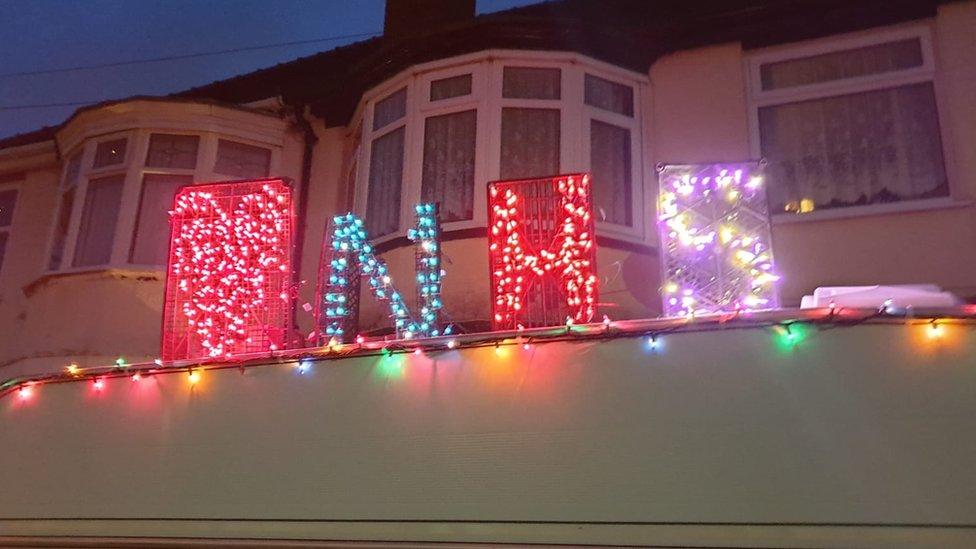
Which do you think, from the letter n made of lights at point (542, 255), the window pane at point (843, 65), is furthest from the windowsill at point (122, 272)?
the window pane at point (843, 65)

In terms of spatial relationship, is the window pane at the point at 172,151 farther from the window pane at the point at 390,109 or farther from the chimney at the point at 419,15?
the chimney at the point at 419,15

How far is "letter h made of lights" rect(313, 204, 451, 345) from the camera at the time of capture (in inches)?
248

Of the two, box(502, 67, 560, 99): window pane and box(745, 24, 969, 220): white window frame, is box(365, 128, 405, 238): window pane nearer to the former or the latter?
box(502, 67, 560, 99): window pane

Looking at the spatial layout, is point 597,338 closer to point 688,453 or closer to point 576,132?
point 688,453

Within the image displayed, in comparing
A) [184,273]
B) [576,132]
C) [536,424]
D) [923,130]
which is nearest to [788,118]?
[923,130]

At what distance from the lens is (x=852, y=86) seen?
7457mm

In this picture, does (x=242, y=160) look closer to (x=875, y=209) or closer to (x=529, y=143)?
(x=529, y=143)

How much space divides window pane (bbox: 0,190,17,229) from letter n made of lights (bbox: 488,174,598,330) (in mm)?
7739

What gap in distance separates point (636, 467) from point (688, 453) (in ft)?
0.98

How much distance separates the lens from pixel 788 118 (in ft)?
25.2

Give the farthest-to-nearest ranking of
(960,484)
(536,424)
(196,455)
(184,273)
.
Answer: (184,273) → (196,455) → (536,424) → (960,484)

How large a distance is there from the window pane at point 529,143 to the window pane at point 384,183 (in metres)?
1.15

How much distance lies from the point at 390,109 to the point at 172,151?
273cm

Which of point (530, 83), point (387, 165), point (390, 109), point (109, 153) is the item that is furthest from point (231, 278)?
point (109, 153)
